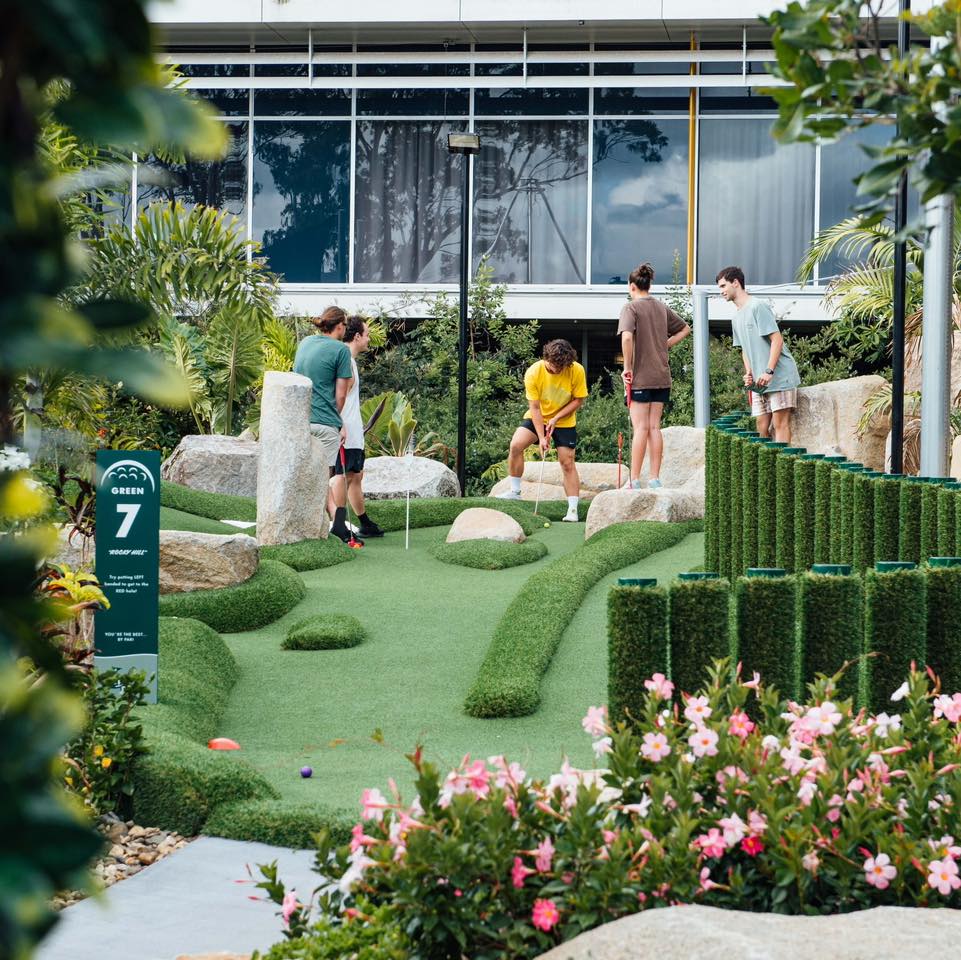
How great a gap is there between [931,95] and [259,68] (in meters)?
20.4

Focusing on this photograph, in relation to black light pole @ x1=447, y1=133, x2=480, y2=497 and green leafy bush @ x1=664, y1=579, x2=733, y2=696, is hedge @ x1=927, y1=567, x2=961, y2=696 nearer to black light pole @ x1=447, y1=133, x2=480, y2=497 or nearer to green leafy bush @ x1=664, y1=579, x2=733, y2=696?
green leafy bush @ x1=664, y1=579, x2=733, y2=696

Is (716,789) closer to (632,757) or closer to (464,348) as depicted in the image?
(632,757)

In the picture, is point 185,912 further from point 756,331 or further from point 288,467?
point 756,331

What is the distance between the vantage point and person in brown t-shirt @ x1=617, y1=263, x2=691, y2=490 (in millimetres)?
11375

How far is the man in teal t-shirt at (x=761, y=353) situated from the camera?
10641 mm

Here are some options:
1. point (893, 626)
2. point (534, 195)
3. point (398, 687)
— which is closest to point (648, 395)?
point (398, 687)

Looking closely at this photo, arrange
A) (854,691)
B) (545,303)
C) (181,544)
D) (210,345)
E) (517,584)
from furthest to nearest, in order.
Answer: (545,303), (210,345), (517,584), (181,544), (854,691)

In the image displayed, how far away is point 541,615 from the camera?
7.64 meters

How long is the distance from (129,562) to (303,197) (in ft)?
52.1

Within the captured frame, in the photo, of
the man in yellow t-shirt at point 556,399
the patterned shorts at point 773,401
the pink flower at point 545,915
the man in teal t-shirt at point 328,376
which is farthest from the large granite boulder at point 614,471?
the pink flower at point 545,915

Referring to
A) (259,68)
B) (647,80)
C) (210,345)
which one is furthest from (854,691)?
(259,68)

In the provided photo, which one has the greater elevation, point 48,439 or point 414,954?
point 48,439

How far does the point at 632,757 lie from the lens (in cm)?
309

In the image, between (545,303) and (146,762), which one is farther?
(545,303)
